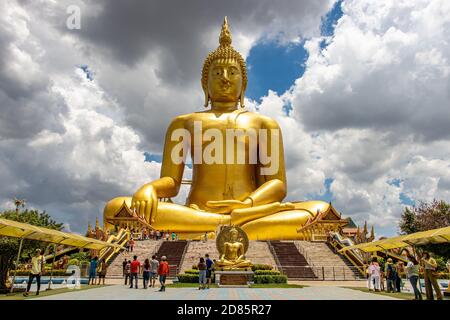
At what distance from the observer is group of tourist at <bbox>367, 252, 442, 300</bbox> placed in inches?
340

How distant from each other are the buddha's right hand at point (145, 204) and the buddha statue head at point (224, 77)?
6.56 m

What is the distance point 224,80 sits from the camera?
23547 millimetres

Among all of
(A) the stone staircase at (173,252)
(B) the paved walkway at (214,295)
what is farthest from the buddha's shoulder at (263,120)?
(B) the paved walkway at (214,295)

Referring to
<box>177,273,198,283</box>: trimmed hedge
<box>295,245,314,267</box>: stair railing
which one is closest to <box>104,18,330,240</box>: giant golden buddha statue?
<box>295,245,314,267</box>: stair railing

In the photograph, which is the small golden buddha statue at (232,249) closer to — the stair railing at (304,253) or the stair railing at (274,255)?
the stair railing at (274,255)

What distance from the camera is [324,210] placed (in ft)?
70.0

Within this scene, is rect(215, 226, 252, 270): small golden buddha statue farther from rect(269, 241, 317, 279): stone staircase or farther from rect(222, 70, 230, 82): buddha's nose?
rect(222, 70, 230, 82): buddha's nose

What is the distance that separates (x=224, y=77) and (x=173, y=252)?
31.8 feet

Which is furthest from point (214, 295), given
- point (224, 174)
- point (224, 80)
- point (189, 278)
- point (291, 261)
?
point (224, 80)

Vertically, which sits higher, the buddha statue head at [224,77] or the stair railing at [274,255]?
the buddha statue head at [224,77]

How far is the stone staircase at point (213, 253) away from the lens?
17422 mm

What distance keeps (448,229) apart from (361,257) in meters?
9.98
